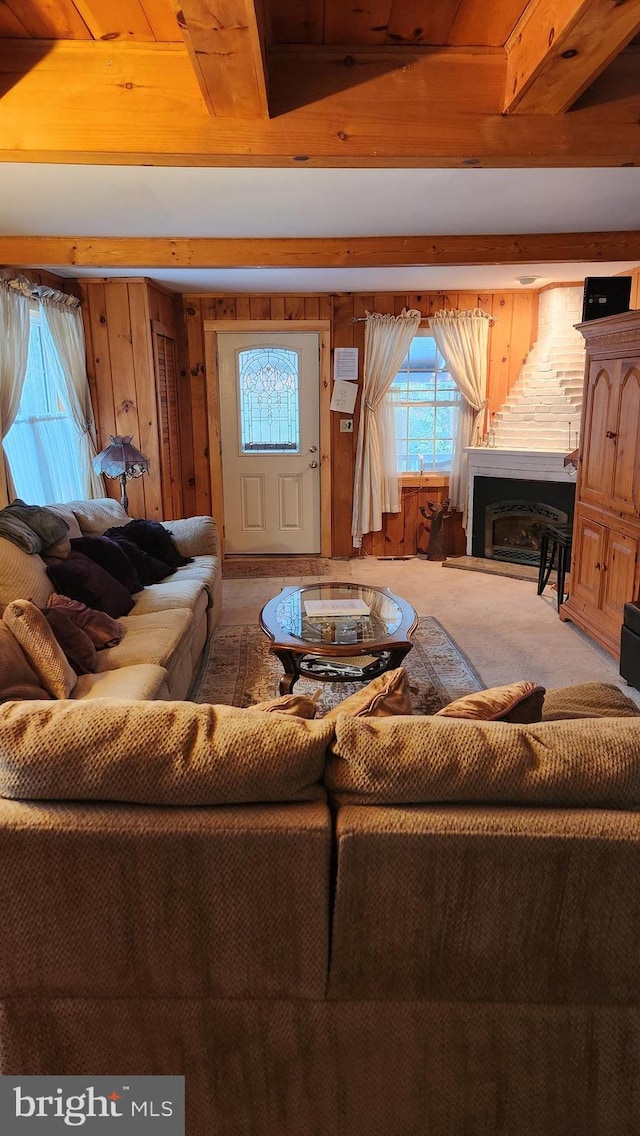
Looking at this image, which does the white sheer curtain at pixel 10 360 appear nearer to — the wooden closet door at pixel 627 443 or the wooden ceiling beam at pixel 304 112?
the wooden ceiling beam at pixel 304 112

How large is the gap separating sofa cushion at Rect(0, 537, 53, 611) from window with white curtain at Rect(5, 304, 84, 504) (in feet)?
3.93

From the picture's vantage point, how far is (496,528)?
19.8ft

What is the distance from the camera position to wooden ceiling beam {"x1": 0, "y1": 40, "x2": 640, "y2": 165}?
6.52 feet

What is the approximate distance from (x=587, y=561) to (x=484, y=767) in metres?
3.40

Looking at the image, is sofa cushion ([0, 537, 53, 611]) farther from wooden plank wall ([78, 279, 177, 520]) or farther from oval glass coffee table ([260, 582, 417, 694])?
wooden plank wall ([78, 279, 177, 520])

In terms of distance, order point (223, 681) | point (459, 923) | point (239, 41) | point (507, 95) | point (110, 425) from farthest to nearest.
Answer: point (110, 425), point (223, 681), point (507, 95), point (239, 41), point (459, 923)

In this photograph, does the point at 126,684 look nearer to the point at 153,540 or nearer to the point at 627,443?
the point at 153,540

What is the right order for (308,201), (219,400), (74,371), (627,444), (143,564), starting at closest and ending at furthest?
(308,201) < (627,444) < (143,564) < (74,371) < (219,400)

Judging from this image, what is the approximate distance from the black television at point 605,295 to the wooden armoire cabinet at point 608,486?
15cm

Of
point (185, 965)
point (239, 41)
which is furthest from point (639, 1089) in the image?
point (239, 41)

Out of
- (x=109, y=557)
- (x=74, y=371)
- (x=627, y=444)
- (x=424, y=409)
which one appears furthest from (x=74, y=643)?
(x=424, y=409)

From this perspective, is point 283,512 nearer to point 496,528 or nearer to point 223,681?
point 496,528

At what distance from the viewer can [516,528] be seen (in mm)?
5988

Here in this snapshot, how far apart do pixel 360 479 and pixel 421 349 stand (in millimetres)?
1254
